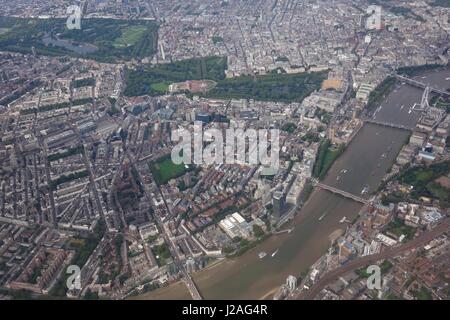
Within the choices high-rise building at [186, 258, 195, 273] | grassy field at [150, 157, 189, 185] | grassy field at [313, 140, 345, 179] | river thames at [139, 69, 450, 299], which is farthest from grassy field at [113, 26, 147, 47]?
high-rise building at [186, 258, 195, 273]

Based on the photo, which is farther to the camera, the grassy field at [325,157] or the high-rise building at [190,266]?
the grassy field at [325,157]

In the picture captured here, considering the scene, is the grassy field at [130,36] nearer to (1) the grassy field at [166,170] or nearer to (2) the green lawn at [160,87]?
(2) the green lawn at [160,87]

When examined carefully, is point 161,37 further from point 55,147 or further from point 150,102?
point 55,147

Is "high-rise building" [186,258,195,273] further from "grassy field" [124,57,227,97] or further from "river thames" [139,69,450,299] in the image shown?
"grassy field" [124,57,227,97]

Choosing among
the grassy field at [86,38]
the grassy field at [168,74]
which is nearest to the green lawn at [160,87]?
the grassy field at [168,74]

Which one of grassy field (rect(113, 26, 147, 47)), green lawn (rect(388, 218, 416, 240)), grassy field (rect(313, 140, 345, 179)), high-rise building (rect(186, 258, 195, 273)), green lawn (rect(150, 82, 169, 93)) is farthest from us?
grassy field (rect(113, 26, 147, 47))

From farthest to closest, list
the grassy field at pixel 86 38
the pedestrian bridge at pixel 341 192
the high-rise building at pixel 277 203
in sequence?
the grassy field at pixel 86 38, the pedestrian bridge at pixel 341 192, the high-rise building at pixel 277 203

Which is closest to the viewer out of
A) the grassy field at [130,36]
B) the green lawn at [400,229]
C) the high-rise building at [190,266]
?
the high-rise building at [190,266]

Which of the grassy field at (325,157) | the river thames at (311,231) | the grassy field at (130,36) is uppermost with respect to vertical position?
the grassy field at (130,36)
